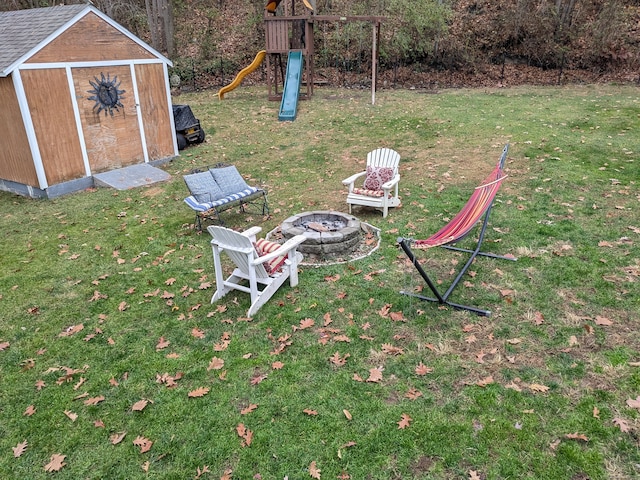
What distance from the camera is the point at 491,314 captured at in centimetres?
484

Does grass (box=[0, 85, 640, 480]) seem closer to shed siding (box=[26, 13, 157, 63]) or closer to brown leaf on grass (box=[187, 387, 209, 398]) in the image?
brown leaf on grass (box=[187, 387, 209, 398])

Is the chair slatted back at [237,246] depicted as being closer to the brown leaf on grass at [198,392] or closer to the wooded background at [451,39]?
the brown leaf on grass at [198,392]

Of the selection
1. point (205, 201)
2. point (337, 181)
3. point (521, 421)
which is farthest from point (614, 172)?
point (205, 201)

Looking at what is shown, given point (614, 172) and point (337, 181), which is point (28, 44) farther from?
point (614, 172)

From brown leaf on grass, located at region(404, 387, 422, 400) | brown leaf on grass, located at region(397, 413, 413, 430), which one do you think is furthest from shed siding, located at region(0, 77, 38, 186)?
brown leaf on grass, located at region(397, 413, 413, 430)

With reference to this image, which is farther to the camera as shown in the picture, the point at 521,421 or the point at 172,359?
the point at 172,359

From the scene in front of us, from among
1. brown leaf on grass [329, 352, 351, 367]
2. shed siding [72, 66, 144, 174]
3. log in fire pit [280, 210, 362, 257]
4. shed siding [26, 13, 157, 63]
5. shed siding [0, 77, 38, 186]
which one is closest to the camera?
brown leaf on grass [329, 352, 351, 367]

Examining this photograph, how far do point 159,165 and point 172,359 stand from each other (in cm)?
822

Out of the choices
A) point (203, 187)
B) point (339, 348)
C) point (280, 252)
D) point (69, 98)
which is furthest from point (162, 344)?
point (69, 98)

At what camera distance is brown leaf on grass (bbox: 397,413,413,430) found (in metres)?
3.56

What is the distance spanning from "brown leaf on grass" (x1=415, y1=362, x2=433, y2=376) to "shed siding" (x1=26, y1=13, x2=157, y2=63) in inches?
366

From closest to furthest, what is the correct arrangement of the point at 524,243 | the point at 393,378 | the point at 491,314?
the point at 393,378
the point at 491,314
the point at 524,243

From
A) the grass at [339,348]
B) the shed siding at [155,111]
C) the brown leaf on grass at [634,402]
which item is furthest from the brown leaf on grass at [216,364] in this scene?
the shed siding at [155,111]

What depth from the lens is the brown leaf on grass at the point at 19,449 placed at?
354cm
